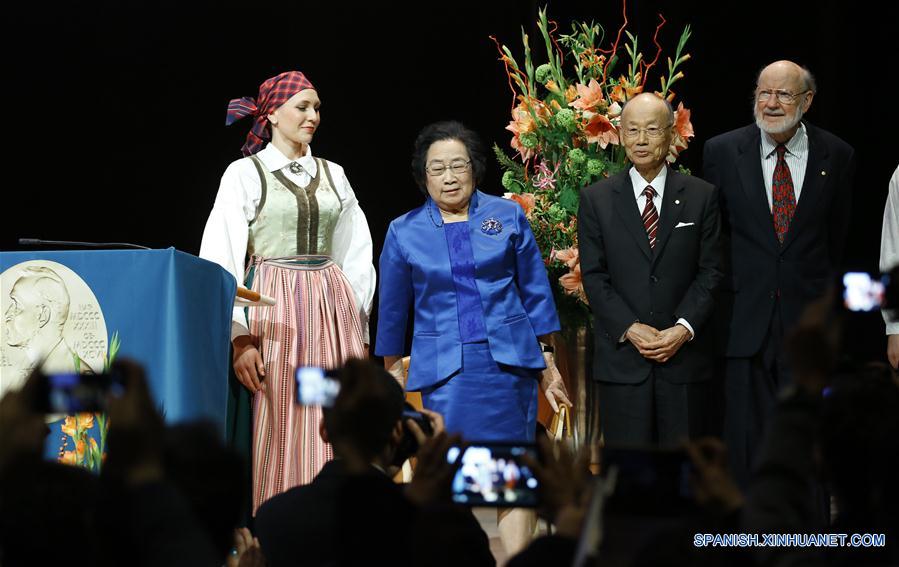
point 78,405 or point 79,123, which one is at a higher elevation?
point 79,123

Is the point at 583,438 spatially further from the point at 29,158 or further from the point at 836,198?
the point at 29,158

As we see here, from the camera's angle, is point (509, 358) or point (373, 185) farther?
point (373, 185)

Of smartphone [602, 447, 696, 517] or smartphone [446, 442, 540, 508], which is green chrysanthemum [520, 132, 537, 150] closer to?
smartphone [446, 442, 540, 508]

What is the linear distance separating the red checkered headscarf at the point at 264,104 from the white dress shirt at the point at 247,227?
6cm

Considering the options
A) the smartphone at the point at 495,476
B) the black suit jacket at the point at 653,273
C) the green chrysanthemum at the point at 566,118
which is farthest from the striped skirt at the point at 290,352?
the smartphone at the point at 495,476

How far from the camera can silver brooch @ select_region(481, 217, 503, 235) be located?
11.8 ft

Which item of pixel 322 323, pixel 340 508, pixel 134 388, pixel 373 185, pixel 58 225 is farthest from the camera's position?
pixel 373 185

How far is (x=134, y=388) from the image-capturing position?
145cm

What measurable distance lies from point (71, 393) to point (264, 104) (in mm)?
2623

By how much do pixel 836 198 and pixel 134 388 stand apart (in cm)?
259

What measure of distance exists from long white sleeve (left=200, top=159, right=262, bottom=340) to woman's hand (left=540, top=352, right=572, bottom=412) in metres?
0.94

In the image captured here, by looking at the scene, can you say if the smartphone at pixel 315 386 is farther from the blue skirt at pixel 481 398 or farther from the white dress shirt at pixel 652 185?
the white dress shirt at pixel 652 185

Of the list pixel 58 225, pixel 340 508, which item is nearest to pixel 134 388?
pixel 340 508

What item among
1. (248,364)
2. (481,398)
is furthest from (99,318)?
(481,398)
